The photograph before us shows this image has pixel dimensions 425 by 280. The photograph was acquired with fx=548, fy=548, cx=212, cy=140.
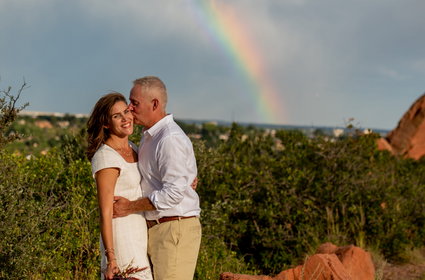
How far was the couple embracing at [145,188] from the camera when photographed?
364 cm

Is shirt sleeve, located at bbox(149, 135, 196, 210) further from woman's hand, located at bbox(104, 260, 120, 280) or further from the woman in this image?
woman's hand, located at bbox(104, 260, 120, 280)

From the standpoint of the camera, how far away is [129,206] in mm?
3691

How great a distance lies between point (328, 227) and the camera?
9.52 meters

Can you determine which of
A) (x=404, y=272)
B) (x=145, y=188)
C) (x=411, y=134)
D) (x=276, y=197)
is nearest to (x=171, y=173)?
(x=145, y=188)

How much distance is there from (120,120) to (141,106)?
0.19m

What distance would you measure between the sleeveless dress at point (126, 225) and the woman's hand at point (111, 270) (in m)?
0.05

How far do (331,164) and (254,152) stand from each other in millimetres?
1836

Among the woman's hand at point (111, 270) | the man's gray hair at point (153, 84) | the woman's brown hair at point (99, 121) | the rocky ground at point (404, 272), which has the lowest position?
the rocky ground at point (404, 272)

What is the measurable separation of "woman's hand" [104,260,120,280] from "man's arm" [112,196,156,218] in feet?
1.01

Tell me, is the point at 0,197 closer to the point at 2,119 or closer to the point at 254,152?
the point at 2,119

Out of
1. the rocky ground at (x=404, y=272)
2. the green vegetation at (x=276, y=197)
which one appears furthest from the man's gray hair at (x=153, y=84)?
the rocky ground at (x=404, y=272)

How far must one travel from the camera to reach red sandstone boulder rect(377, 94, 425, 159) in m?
19.3

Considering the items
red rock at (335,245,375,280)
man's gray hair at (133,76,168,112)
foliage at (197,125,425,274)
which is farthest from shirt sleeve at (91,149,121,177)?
foliage at (197,125,425,274)

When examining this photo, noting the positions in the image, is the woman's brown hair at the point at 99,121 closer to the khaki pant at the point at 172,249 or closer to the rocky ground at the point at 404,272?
the khaki pant at the point at 172,249
